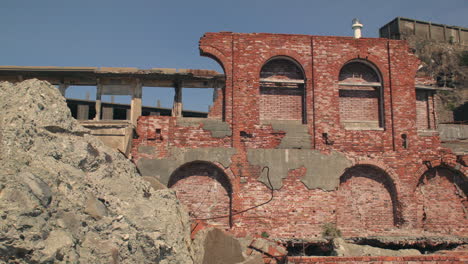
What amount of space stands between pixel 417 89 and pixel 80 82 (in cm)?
1161

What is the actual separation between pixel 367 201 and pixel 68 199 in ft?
30.0

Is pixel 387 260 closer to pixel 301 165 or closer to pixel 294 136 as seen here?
pixel 301 165

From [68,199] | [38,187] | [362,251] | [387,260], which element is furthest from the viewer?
[362,251]

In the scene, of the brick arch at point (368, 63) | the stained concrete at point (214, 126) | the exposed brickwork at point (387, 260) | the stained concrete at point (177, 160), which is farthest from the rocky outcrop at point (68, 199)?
the brick arch at point (368, 63)

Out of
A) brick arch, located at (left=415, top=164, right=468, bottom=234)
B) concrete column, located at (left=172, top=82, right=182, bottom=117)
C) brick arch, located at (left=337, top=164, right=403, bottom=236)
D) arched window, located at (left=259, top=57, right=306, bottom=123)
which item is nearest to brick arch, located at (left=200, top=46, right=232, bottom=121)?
concrete column, located at (left=172, top=82, right=182, bottom=117)

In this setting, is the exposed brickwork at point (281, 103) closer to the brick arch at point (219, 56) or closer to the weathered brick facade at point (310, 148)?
the weathered brick facade at point (310, 148)

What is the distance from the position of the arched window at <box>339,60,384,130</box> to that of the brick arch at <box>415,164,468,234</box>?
2.31m

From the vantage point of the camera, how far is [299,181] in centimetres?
1227

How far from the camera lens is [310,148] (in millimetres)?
12688

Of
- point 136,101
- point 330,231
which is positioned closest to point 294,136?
point 330,231

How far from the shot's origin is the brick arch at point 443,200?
13.0m

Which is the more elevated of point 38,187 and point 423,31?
point 423,31

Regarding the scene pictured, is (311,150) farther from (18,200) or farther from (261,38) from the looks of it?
(18,200)

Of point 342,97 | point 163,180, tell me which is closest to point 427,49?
point 342,97
